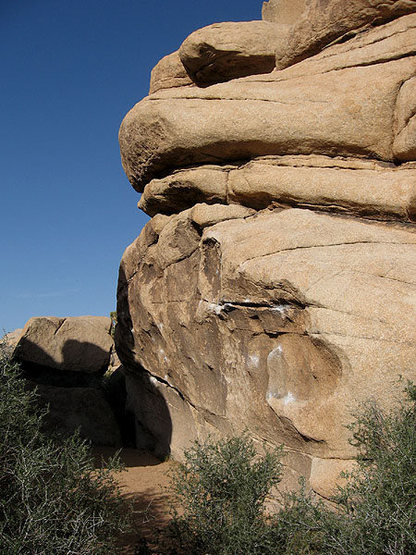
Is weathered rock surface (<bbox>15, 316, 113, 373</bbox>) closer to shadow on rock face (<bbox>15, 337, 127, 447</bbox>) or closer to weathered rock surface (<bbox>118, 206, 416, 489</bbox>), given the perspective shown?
shadow on rock face (<bbox>15, 337, 127, 447</bbox>)

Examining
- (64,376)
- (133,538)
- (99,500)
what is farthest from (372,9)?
(64,376)

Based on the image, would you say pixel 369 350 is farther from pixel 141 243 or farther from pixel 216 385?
pixel 141 243

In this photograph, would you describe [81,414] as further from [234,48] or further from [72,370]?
[234,48]

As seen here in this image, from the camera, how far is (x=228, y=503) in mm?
6090

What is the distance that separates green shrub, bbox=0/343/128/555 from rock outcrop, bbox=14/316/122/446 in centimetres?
640

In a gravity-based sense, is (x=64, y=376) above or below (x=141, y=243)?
below

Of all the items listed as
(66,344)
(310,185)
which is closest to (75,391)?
(66,344)

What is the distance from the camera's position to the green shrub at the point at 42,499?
5.04 metres

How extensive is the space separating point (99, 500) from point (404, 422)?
13.0 ft

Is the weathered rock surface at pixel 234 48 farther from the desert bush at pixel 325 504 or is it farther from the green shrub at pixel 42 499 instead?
the green shrub at pixel 42 499

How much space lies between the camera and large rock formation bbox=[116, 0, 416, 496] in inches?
233

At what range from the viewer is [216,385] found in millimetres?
8383

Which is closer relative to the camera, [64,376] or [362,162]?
[362,162]

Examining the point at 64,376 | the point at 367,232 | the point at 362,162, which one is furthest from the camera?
the point at 64,376
